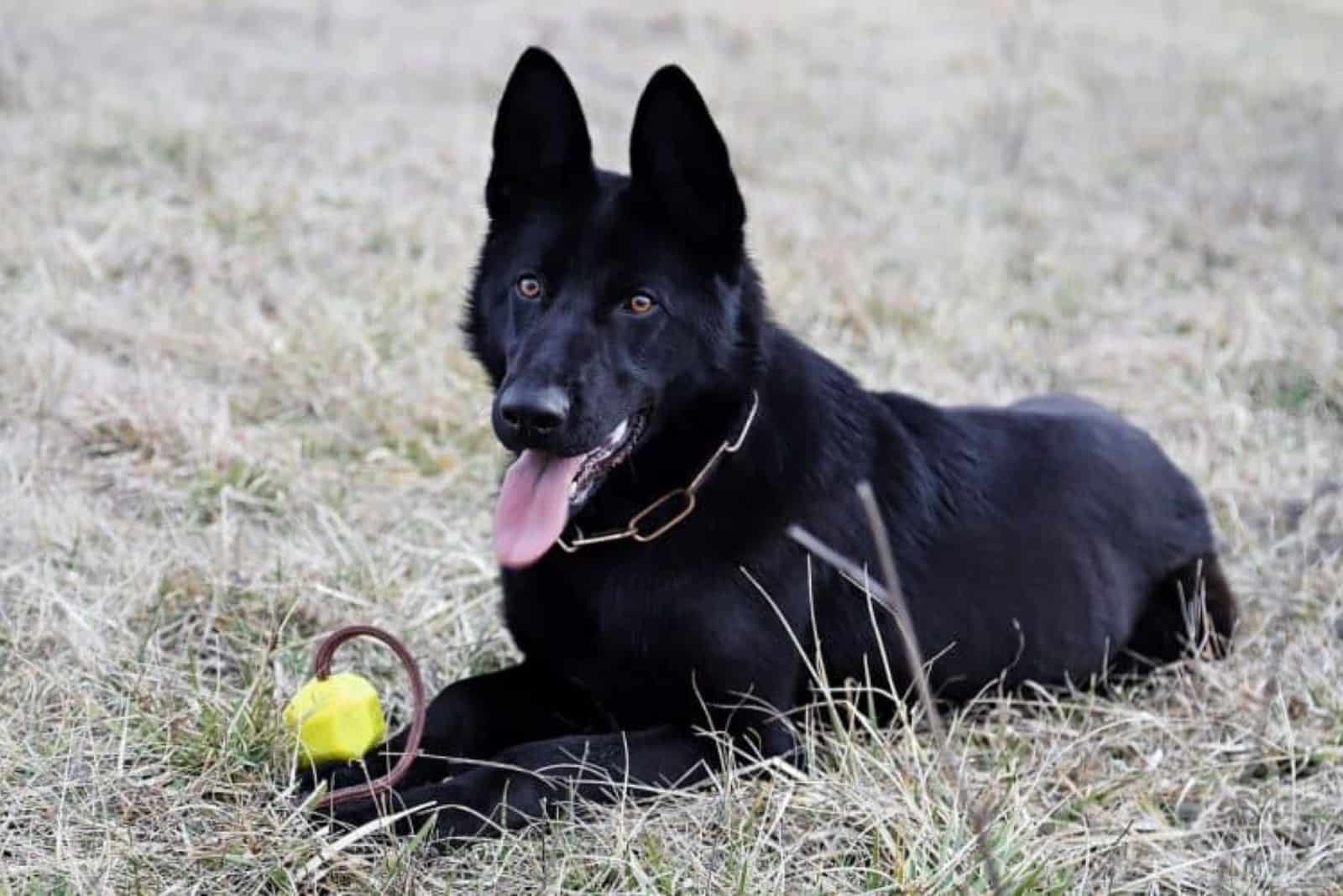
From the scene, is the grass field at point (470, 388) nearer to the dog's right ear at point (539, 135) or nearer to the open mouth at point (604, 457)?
the open mouth at point (604, 457)

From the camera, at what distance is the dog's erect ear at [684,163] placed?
115 inches

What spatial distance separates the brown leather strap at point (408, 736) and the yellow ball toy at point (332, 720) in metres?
0.04

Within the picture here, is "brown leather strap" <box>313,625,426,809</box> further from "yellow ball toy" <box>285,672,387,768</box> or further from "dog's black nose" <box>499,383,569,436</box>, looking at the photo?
"dog's black nose" <box>499,383,569,436</box>

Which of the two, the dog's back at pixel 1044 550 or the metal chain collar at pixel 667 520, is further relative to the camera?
the dog's back at pixel 1044 550

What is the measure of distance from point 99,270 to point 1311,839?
4577mm

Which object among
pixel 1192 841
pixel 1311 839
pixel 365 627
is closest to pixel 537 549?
pixel 365 627

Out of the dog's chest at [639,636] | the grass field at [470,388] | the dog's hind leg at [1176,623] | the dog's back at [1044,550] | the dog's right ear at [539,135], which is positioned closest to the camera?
the grass field at [470,388]

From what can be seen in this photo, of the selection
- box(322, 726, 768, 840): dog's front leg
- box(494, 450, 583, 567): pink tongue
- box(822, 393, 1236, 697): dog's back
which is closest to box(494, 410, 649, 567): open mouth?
box(494, 450, 583, 567): pink tongue

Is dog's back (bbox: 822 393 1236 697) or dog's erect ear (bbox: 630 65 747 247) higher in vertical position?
dog's erect ear (bbox: 630 65 747 247)

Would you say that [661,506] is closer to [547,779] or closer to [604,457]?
[604,457]

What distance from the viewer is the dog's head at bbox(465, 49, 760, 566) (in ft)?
9.28

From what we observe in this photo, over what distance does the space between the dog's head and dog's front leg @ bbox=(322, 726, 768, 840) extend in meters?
0.36

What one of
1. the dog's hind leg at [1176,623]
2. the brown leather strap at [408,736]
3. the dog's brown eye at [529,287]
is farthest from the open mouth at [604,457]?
the dog's hind leg at [1176,623]

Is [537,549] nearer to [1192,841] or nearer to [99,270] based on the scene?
[1192,841]
